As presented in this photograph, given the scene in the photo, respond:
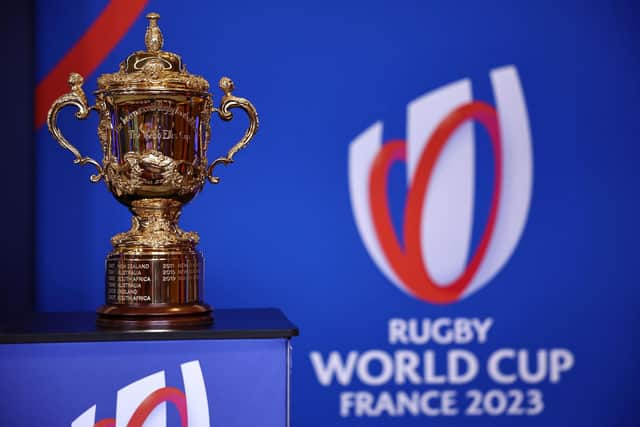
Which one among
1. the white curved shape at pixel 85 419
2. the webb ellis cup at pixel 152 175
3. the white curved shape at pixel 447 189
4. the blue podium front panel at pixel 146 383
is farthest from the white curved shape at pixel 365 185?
the white curved shape at pixel 85 419

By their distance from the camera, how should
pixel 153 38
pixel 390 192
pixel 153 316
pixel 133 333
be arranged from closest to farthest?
pixel 133 333, pixel 153 316, pixel 153 38, pixel 390 192

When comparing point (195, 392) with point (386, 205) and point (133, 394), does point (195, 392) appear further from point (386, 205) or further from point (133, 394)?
point (386, 205)

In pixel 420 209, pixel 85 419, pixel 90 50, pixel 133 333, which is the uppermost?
pixel 90 50

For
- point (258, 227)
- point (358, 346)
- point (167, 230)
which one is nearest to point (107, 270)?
point (167, 230)

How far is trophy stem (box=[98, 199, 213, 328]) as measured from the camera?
1872 millimetres

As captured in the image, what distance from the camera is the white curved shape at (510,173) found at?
9.03 feet

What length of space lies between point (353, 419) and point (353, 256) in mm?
431

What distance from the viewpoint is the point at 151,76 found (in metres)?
1.89

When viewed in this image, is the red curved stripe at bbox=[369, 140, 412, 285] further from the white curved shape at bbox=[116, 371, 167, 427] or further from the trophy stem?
the white curved shape at bbox=[116, 371, 167, 427]

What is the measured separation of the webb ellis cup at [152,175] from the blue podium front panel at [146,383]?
0.28ft

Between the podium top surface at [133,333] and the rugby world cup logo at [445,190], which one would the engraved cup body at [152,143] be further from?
the rugby world cup logo at [445,190]

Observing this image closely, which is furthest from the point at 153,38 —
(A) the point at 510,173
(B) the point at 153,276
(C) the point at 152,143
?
(A) the point at 510,173

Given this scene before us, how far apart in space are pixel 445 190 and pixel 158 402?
1.20 meters

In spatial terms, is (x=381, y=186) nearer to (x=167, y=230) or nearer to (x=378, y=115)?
(x=378, y=115)
